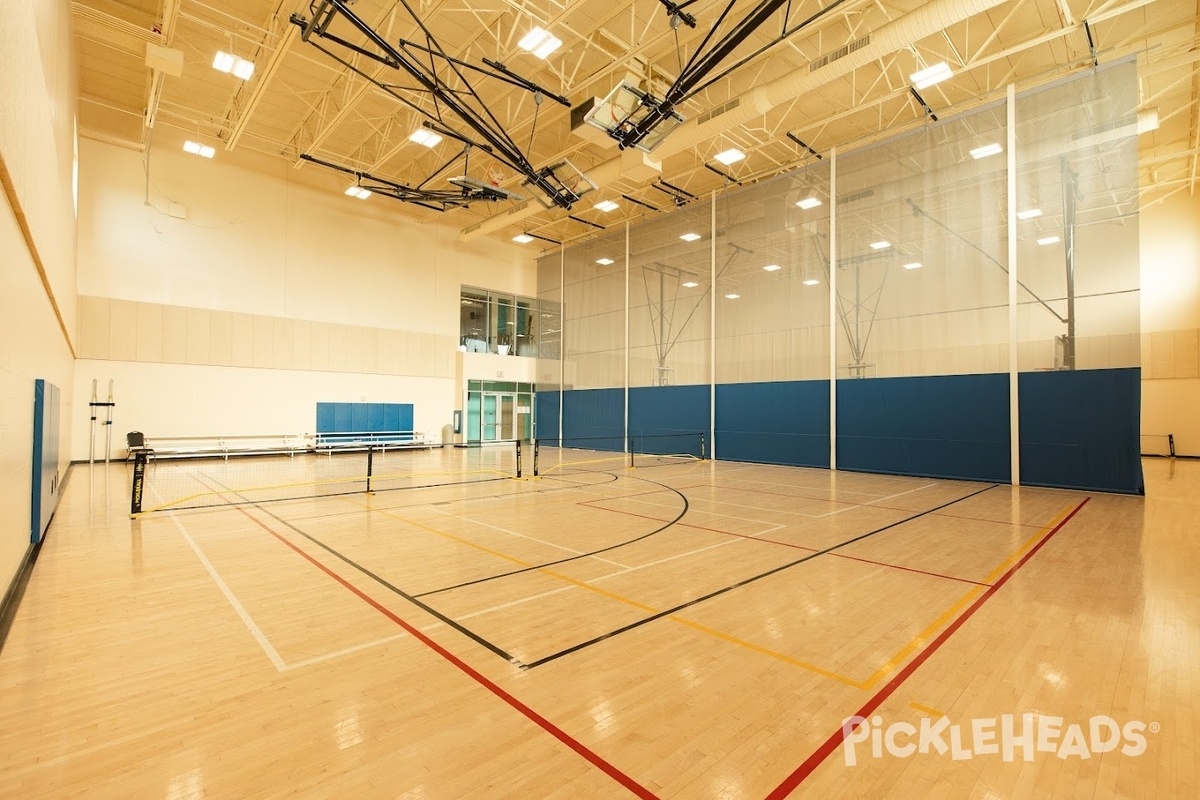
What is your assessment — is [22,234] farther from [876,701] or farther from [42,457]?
[876,701]

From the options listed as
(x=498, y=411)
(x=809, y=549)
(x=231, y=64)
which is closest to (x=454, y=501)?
(x=809, y=549)

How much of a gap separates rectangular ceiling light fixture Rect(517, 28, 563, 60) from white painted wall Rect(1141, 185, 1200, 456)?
74.5 feet

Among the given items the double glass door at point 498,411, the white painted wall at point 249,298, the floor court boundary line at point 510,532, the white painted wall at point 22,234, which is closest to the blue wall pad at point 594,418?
the double glass door at point 498,411

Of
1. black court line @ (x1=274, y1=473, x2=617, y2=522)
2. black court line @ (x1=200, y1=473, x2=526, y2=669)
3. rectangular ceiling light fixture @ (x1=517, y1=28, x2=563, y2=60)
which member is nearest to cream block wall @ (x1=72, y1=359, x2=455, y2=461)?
black court line @ (x1=274, y1=473, x2=617, y2=522)

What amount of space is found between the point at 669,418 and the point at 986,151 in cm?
1178

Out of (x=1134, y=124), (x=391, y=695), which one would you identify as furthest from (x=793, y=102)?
(x=391, y=695)

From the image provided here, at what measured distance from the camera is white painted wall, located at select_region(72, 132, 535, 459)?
1573cm

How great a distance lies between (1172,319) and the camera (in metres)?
19.6

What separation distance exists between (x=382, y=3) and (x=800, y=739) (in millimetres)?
13614

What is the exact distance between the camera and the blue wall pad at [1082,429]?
11188mm

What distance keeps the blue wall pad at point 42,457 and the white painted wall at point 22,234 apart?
23cm

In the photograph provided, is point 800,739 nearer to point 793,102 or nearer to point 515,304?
point 793,102

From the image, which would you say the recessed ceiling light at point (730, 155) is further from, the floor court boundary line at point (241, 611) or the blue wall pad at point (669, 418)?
the floor court boundary line at point (241, 611)

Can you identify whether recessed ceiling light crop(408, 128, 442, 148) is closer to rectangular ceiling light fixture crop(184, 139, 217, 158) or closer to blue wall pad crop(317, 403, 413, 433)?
rectangular ceiling light fixture crop(184, 139, 217, 158)
